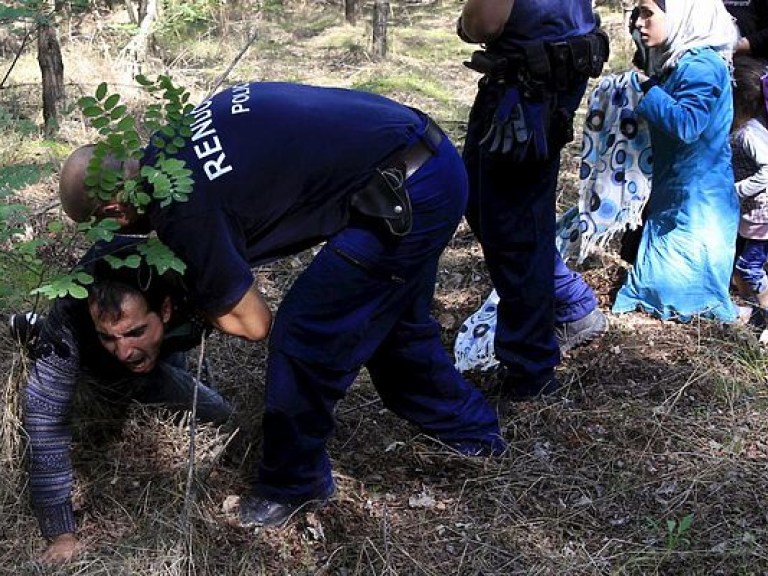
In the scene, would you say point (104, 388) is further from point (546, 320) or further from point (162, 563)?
point (546, 320)

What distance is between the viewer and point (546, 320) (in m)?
3.32

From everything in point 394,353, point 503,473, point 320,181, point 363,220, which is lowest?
point 503,473

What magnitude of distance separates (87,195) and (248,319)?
53 centimetres

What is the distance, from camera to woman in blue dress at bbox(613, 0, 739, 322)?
3664mm

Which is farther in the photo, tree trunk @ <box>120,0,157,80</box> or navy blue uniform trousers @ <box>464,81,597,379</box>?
tree trunk @ <box>120,0,157,80</box>

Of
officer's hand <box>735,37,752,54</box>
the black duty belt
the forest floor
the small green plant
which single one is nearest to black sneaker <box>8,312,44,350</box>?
the forest floor

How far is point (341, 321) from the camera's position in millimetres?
2527

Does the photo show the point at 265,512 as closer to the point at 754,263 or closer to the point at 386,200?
the point at 386,200

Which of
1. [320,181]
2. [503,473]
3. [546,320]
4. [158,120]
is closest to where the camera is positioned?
[158,120]

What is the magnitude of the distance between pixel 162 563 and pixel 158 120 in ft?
4.08

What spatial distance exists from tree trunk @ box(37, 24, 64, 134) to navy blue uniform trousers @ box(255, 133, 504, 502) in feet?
14.4

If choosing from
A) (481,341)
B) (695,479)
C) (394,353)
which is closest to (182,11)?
(481,341)

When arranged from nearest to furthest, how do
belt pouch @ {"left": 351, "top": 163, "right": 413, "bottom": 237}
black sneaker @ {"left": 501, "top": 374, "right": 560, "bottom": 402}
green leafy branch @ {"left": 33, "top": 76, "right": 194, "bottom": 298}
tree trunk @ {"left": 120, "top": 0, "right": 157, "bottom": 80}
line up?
green leafy branch @ {"left": 33, "top": 76, "right": 194, "bottom": 298} → belt pouch @ {"left": 351, "top": 163, "right": 413, "bottom": 237} → black sneaker @ {"left": 501, "top": 374, "right": 560, "bottom": 402} → tree trunk @ {"left": 120, "top": 0, "right": 157, "bottom": 80}

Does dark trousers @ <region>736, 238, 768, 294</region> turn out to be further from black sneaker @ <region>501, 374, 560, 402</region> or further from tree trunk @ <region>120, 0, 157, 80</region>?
tree trunk @ <region>120, 0, 157, 80</region>
